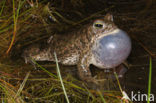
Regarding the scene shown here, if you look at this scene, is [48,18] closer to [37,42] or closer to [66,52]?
[37,42]

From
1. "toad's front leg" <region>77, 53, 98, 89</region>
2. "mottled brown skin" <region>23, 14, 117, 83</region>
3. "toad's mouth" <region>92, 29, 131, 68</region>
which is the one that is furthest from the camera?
"toad's front leg" <region>77, 53, 98, 89</region>

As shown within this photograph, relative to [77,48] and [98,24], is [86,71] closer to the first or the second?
[77,48]

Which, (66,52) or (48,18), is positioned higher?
(48,18)

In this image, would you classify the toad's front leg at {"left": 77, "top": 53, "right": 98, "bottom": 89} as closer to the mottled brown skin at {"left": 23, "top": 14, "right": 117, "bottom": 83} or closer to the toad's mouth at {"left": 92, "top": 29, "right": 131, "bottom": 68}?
the mottled brown skin at {"left": 23, "top": 14, "right": 117, "bottom": 83}

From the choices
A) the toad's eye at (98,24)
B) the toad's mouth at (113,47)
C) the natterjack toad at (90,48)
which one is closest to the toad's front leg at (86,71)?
the natterjack toad at (90,48)

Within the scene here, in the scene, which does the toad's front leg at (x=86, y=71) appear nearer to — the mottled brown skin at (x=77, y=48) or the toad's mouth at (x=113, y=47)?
the mottled brown skin at (x=77, y=48)

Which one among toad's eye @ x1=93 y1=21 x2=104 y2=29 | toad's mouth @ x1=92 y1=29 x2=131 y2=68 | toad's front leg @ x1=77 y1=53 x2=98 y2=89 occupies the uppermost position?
toad's eye @ x1=93 y1=21 x2=104 y2=29

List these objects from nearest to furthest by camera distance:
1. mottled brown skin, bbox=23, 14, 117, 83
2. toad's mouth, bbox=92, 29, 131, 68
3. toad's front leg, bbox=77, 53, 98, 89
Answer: toad's mouth, bbox=92, 29, 131, 68 → mottled brown skin, bbox=23, 14, 117, 83 → toad's front leg, bbox=77, 53, 98, 89

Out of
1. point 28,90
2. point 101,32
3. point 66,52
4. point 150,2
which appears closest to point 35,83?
point 28,90

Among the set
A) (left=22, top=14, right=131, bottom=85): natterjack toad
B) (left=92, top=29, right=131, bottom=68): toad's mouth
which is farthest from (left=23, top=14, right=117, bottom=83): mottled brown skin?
(left=92, top=29, right=131, bottom=68): toad's mouth
